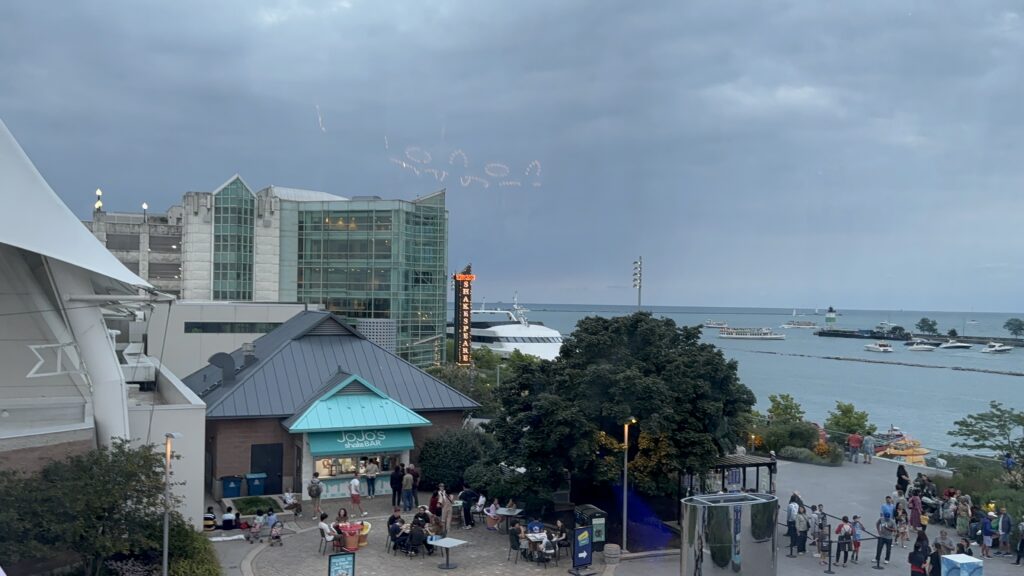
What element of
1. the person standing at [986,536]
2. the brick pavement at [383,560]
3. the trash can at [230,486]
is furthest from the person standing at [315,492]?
the person standing at [986,536]

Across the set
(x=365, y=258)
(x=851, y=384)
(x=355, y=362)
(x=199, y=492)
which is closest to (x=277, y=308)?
(x=365, y=258)

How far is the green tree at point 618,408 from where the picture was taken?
2306 cm

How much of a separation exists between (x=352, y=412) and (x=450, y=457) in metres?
3.90

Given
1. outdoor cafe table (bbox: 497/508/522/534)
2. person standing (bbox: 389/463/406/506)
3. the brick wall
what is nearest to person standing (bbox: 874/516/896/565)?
outdoor cafe table (bbox: 497/508/522/534)

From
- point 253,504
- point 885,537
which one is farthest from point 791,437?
point 253,504

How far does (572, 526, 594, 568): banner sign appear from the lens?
20.7 m

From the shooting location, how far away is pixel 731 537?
15.2 meters

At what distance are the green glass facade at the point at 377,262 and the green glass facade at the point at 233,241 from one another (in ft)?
13.1

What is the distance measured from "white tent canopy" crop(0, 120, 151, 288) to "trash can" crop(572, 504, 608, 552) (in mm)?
13229

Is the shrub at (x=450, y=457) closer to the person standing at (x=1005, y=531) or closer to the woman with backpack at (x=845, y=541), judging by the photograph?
the woman with backpack at (x=845, y=541)

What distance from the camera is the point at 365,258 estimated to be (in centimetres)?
7812

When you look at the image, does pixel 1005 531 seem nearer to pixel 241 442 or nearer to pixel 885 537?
pixel 885 537

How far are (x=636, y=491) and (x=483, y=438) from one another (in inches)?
307

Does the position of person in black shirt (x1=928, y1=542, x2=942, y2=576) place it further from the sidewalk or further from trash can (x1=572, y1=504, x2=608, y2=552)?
trash can (x1=572, y1=504, x2=608, y2=552)
